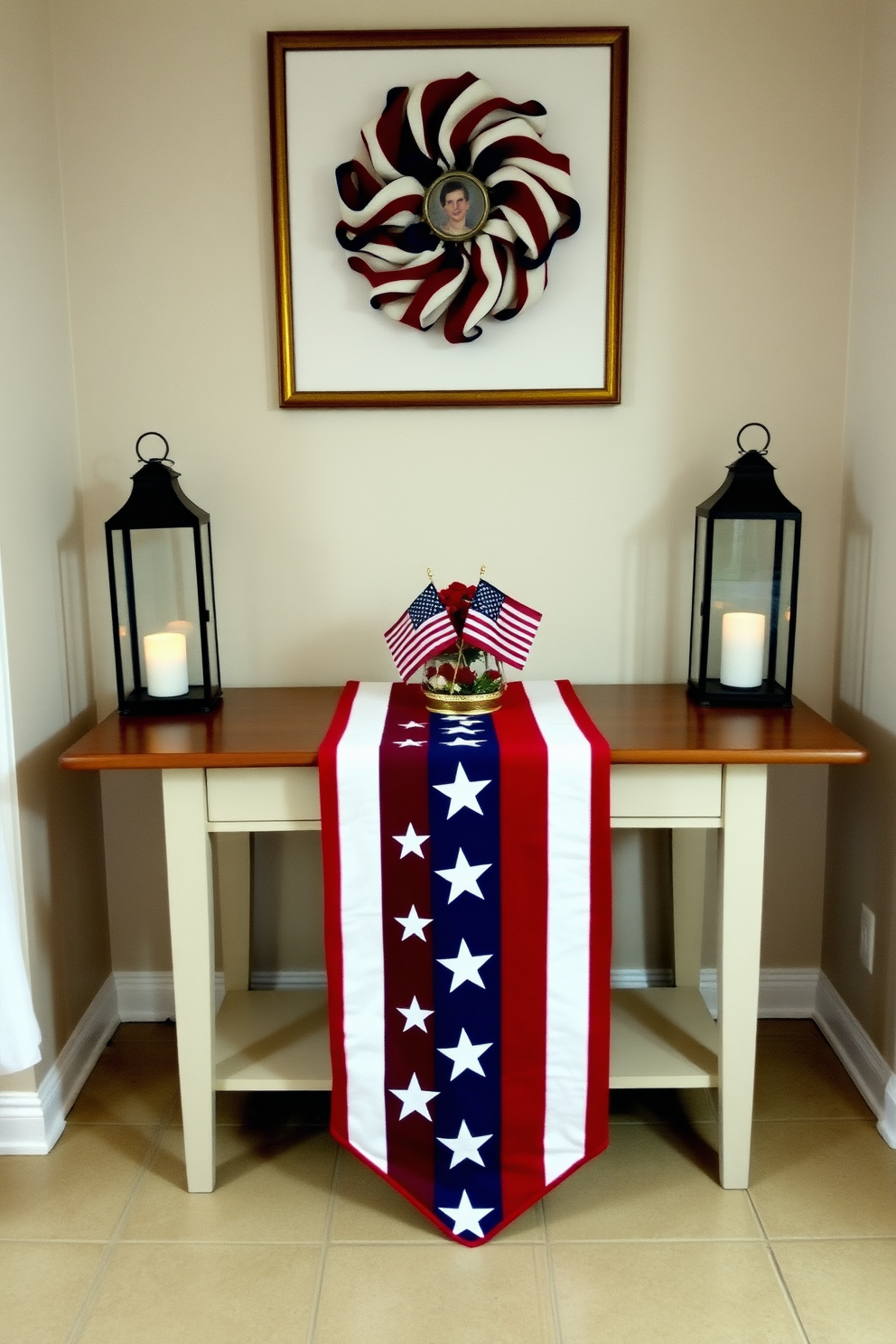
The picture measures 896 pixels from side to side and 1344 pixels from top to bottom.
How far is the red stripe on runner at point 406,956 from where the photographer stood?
1879 millimetres

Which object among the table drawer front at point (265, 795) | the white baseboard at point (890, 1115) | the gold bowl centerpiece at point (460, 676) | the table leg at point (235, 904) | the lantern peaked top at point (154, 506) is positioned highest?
the lantern peaked top at point (154, 506)

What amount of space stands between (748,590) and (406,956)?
960 mm

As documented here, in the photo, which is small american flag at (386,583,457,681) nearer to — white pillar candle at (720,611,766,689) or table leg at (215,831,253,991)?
white pillar candle at (720,611,766,689)

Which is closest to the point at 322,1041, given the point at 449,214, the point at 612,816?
the point at 612,816

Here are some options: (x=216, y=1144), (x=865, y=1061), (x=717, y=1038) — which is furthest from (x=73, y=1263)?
(x=865, y=1061)

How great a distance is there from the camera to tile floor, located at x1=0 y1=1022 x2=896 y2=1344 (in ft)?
5.78

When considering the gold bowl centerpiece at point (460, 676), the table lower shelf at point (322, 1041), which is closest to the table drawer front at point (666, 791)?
the gold bowl centerpiece at point (460, 676)

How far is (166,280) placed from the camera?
2.36 m

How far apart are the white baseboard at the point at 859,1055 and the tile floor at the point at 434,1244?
0.13ft

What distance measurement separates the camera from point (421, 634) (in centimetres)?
206

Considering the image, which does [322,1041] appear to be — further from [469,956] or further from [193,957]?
[469,956]

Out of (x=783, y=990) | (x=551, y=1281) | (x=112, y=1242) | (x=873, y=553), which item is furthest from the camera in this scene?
(x=783, y=990)

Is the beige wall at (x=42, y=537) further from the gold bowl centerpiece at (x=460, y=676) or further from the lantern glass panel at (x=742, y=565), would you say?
the lantern glass panel at (x=742, y=565)

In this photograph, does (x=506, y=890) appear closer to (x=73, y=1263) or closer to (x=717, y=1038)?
(x=717, y=1038)
